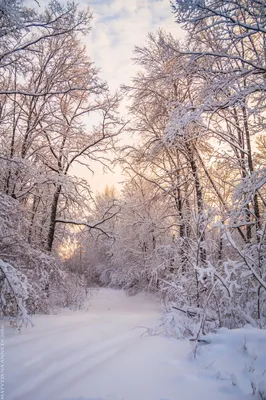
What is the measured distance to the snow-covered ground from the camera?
1.72 metres

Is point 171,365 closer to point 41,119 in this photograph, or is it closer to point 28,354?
point 28,354

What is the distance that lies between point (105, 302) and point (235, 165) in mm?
10725

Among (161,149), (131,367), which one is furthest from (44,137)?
(131,367)

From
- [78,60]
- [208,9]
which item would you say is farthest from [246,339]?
[78,60]

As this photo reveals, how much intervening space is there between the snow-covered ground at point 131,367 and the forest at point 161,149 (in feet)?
2.34

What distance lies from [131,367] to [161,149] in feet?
26.7

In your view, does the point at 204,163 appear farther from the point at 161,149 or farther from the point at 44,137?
the point at 44,137

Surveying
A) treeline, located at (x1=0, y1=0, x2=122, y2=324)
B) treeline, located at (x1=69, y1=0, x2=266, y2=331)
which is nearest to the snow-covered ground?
treeline, located at (x1=69, y1=0, x2=266, y2=331)

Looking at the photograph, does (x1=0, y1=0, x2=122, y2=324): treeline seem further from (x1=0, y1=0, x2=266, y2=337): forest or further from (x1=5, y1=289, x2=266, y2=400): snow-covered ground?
(x1=5, y1=289, x2=266, y2=400): snow-covered ground

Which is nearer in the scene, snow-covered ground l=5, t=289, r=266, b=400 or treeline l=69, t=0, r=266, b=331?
snow-covered ground l=5, t=289, r=266, b=400

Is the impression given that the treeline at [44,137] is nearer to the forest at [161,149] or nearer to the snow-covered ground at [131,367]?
the forest at [161,149]

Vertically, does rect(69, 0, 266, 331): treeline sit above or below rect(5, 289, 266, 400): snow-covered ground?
above

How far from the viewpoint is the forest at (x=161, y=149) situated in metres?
3.65

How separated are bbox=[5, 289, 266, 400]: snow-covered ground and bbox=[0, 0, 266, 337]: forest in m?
0.71
